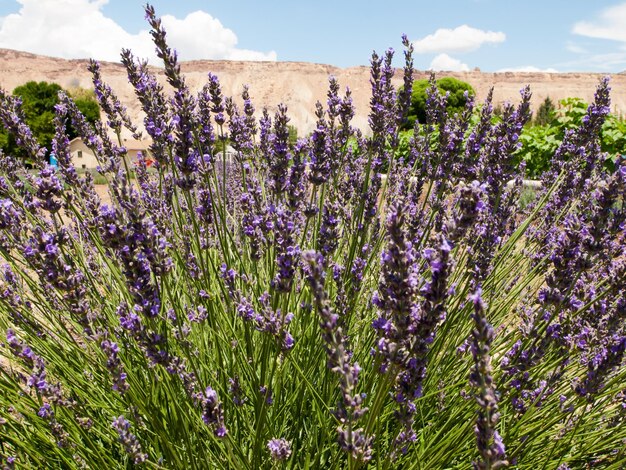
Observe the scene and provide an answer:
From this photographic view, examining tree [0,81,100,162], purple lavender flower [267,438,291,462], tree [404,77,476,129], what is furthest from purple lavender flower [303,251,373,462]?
tree [0,81,100,162]

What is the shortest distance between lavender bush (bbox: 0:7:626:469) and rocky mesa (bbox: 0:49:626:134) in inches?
3553

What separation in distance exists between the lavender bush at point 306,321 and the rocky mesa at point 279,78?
9025 centimetres

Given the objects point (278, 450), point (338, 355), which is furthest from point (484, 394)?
point (278, 450)

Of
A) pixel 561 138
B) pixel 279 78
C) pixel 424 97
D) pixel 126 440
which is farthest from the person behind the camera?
pixel 279 78

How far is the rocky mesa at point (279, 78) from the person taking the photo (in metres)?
92.6

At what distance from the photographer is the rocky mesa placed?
92.6 m

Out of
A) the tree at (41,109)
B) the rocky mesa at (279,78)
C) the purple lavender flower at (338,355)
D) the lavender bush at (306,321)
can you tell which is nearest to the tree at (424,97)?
the tree at (41,109)

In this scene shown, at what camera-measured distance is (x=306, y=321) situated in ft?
7.82

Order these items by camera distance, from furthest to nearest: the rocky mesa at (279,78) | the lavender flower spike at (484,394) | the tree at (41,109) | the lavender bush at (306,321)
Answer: the rocky mesa at (279,78) → the tree at (41,109) → the lavender bush at (306,321) → the lavender flower spike at (484,394)

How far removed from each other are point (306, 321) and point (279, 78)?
101 m

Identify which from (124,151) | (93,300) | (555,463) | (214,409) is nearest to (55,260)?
(214,409)

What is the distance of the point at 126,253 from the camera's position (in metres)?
1.24

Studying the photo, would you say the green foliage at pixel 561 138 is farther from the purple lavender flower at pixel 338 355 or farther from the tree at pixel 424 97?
the tree at pixel 424 97

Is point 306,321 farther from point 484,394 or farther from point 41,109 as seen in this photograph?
point 41,109
